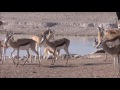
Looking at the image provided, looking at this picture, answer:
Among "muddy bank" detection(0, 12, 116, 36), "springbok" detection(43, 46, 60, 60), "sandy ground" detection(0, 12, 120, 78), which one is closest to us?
"sandy ground" detection(0, 12, 120, 78)

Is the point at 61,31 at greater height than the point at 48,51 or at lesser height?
greater

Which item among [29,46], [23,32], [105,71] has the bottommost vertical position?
[105,71]

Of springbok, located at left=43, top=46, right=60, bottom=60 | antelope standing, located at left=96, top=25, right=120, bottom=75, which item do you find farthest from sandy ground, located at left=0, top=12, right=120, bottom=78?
antelope standing, located at left=96, top=25, right=120, bottom=75

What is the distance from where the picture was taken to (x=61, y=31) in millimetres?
27500

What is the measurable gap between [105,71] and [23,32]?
17.4m

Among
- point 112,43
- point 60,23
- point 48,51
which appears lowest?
point 48,51

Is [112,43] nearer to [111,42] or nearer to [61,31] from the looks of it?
[111,42]

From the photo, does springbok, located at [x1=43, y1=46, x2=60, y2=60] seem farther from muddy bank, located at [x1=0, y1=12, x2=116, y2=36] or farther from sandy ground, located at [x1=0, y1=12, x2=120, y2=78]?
muddy bank, located at [x1=0, y1=12, x2=116, y2=36]

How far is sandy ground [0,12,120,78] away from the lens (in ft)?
32.0

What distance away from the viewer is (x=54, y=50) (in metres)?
11.7

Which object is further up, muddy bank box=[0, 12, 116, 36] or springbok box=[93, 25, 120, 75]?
muddy bank box=[0, 12, 116, 36]

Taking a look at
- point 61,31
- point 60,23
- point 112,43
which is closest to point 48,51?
point 112,43
